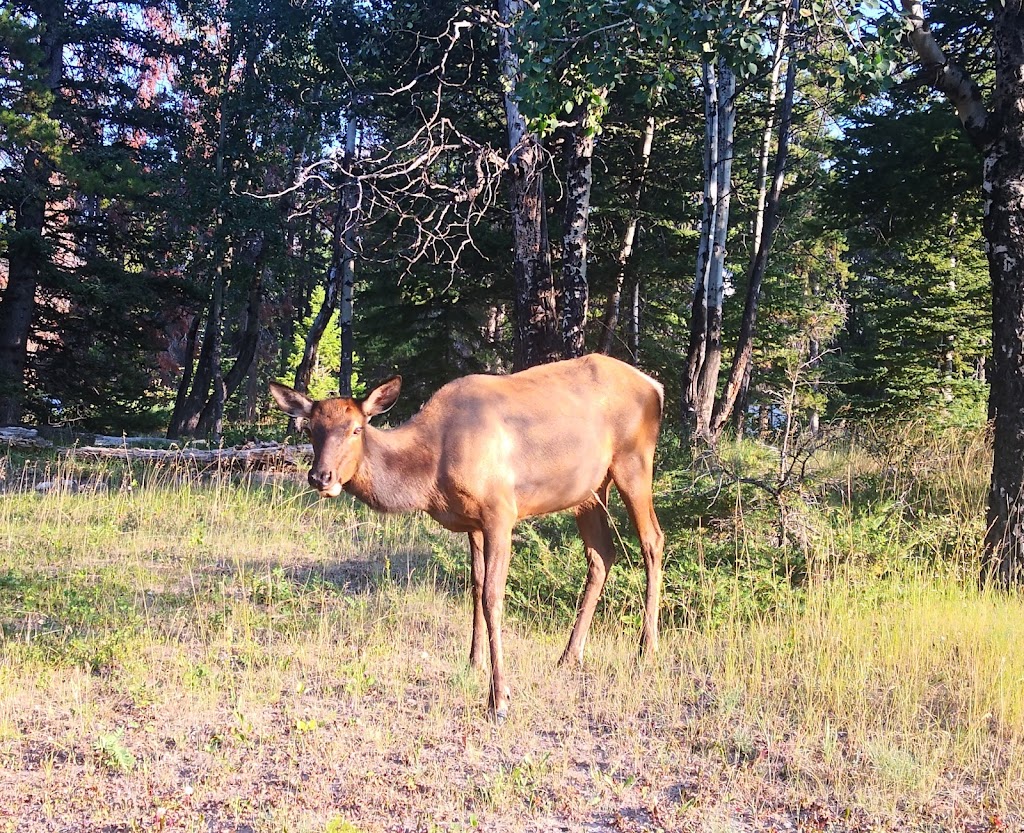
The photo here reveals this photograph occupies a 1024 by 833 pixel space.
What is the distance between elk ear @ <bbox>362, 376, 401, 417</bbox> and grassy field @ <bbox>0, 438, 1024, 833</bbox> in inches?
66.1

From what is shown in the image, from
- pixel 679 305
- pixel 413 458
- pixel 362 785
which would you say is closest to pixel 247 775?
pixel 362 785

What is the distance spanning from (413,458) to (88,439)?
13217 mm

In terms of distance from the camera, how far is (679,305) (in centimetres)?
2570

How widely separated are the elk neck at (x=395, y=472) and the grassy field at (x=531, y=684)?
1145mm

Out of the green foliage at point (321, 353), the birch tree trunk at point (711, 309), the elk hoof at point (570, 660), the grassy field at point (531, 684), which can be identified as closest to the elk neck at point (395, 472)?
the grassy field at point (531, 684)

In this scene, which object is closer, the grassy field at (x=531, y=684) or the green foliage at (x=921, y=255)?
the grassy field at (x=531, y=684)

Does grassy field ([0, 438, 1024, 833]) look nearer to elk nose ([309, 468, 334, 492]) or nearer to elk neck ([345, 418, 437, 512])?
elk neck ([345, 418, 437, 512])

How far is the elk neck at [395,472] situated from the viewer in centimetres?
565

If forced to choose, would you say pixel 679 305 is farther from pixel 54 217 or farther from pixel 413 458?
pixel 413 458

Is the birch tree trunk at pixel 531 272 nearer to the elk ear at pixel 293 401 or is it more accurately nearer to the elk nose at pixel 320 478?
the elk ear at pixel 293 401

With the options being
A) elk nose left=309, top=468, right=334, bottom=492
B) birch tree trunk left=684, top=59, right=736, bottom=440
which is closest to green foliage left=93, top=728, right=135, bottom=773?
elk nose left=309, top=468, right=334, bottom=492

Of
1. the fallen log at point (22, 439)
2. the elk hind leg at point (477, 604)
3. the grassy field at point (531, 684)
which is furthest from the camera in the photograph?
the fallen log at point (22, 439)

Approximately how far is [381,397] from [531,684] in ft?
6.67

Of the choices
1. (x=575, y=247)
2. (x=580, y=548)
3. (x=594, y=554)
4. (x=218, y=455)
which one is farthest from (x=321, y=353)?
(x=594, y=554)
